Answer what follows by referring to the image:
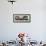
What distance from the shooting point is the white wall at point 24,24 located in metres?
5.23

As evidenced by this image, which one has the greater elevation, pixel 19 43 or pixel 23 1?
pixel 23 1

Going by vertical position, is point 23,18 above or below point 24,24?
above

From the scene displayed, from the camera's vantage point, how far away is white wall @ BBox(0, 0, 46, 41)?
523cm

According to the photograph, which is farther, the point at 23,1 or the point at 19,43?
the point at 23,1

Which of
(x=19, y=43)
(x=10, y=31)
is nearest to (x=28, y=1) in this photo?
(x=10, y=31)

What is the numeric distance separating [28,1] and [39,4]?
45cm

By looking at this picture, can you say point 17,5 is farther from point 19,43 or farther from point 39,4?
point 19,43

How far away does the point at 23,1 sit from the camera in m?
5.30

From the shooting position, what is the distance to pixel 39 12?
5.24 meters

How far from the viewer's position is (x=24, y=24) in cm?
527

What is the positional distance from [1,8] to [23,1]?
0.91 m

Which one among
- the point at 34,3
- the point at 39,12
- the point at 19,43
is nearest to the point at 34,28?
the point at 39,12

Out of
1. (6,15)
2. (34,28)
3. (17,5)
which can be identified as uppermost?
(17,5)

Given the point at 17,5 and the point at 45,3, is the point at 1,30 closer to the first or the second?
the point at 17,5
